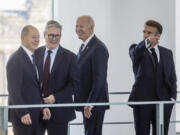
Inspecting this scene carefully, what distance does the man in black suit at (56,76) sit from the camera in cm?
416

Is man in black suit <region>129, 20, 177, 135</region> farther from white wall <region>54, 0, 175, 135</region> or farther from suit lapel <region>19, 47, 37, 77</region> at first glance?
white wall <region>54, 0, 175, 135</region>

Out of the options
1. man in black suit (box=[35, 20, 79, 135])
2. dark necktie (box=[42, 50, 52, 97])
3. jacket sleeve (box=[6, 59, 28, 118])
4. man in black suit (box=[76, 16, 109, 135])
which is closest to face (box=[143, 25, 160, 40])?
man in black suit (box=[76, 16, 109, 135])

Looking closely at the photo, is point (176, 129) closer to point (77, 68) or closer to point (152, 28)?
point (152, 28)

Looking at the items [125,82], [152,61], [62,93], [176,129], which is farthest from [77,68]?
[176,129]

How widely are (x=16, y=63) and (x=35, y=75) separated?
7.0 inches

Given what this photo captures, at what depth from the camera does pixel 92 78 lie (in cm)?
436

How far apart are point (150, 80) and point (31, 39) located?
0.89m

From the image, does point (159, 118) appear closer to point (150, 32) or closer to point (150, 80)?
point (150, 80)

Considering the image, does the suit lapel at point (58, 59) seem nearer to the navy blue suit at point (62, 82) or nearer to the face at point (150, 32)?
the navy blue suit at point (62, 82)

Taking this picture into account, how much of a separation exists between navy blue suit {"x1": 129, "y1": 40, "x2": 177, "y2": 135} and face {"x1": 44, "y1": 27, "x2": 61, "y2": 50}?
0.55 metres

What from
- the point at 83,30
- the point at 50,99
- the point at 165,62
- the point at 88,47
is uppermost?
the point at 83,30

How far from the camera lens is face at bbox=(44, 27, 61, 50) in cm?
425

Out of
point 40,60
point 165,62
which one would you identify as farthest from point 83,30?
point 165,62

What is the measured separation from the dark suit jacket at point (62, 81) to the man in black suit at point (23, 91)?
0.09 m
